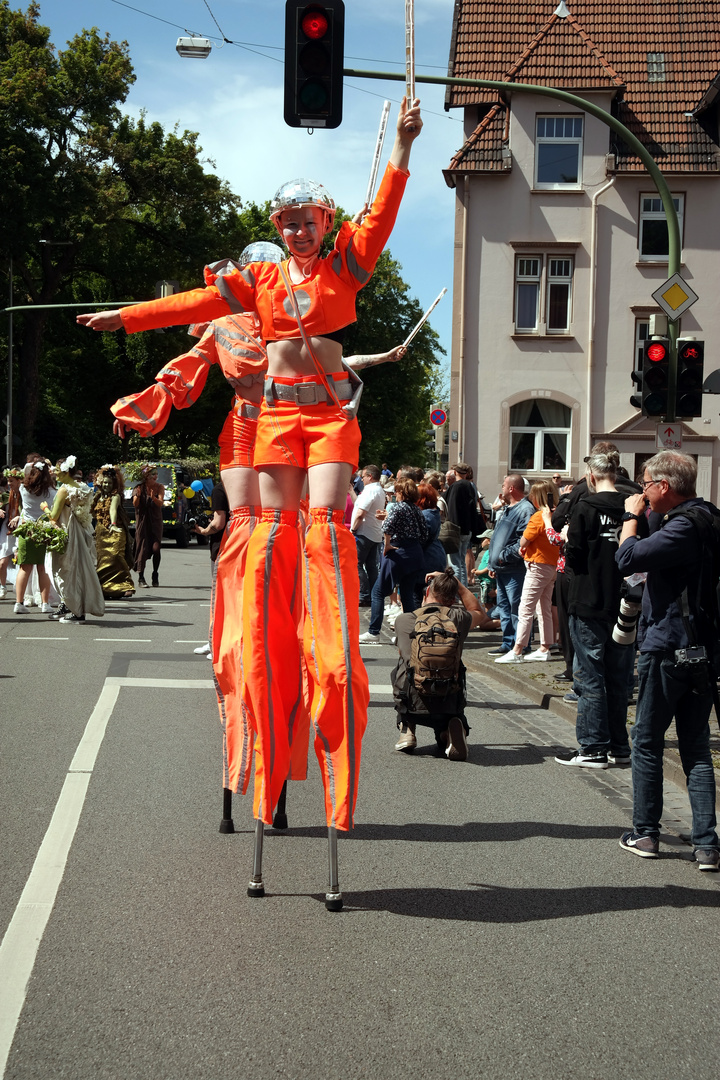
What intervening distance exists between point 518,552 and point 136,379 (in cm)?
4421

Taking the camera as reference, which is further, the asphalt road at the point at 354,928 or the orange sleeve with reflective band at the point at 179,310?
the orange sleeve with reflective band at the point at 179,310

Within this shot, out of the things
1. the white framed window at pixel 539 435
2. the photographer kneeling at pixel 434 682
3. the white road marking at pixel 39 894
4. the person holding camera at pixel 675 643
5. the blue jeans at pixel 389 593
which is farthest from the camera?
the white framed window at pixel 539 435

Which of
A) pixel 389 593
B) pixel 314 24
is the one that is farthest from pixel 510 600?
pixel 314 24

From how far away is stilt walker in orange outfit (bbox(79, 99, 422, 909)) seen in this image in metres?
4.95

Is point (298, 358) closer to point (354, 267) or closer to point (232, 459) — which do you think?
point (354, 267)

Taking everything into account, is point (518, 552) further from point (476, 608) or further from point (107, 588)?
point (107, 588)

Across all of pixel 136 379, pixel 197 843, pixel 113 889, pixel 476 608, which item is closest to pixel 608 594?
pixel 476 608

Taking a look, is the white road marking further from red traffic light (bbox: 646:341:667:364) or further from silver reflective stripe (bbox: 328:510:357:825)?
red traffic light (bbox: 646:341:667:364)

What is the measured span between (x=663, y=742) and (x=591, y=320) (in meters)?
29.0

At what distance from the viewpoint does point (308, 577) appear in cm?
504

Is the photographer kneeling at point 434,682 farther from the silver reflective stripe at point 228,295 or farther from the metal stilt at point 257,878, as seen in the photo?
the silver reflective stripe at point 228,295

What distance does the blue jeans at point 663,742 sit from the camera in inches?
227

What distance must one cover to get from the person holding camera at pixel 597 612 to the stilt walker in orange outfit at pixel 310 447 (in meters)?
3.20

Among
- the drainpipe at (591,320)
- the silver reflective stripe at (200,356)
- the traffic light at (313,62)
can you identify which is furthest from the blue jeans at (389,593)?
the drainpipe at (591,320)
